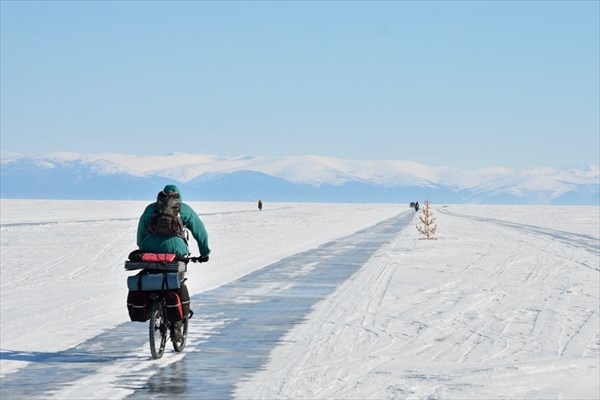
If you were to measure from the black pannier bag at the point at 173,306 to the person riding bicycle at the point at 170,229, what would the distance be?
1.44ft

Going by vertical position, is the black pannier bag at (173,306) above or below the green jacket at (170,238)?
below

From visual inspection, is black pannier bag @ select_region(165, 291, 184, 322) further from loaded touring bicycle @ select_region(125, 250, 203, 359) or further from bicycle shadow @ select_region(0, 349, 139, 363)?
bicycle shadow @ select_region(0, 349, 139, 363)

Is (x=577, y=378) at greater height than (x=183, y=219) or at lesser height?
lesser

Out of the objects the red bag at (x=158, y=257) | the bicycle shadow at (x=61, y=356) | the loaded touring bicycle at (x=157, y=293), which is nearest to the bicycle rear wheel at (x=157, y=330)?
the loaded touring bicycle at (x=157, y=293)

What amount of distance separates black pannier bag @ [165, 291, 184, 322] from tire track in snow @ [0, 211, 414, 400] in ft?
1.56

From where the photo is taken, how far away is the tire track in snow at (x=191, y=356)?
8.53m

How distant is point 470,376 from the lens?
29.8 feet

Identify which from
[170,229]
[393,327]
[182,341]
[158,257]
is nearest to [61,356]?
[182,341]

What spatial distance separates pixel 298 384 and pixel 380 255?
21.0 meters

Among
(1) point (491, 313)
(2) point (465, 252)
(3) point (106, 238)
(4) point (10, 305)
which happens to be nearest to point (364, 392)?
(1) point (491, 313)

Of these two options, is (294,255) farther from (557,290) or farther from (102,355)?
(102,355)

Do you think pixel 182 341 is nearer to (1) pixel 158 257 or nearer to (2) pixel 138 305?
(2) pixel 138 305

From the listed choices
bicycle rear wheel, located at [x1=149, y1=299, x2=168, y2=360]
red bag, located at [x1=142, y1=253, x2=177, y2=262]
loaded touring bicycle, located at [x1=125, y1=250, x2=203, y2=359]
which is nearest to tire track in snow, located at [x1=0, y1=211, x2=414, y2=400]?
bicycle rear wheel, located at [x1=149, y1=299, x2=168, y2=360]

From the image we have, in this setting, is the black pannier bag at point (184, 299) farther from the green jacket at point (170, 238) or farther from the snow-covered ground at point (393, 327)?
the snow-covered ground at point (393, 327)
